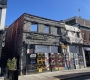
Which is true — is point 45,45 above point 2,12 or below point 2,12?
below

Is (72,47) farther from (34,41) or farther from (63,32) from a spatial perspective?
(34,41)

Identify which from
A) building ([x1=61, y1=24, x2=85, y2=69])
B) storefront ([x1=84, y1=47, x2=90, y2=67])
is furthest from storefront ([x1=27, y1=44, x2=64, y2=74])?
storefront ([x1=84, y1=47, x2=90, y2=67])

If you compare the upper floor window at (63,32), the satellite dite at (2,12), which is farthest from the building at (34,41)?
the satellite dite at (2,12)

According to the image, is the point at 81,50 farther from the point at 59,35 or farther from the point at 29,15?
the point at 29,15

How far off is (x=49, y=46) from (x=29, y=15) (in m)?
5.58

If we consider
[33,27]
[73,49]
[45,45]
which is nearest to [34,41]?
[45,45]

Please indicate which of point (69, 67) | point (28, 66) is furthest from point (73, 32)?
point (28, 66)

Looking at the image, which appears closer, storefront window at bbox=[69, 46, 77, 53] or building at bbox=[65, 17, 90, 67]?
storefront window at bbox=[69, 46, 77, 53]


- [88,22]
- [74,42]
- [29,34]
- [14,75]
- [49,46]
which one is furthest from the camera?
[88,22]

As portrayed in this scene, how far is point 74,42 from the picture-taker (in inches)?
843

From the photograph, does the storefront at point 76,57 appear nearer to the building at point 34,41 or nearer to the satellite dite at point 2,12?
the building at point 34,41

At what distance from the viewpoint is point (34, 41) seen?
16500mm

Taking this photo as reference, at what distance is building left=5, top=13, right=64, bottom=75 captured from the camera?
15.4m

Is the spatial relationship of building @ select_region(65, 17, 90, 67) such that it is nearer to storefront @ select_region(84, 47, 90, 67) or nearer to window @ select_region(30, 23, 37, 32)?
storefront @ select_region(84, 47, 90, 67)
